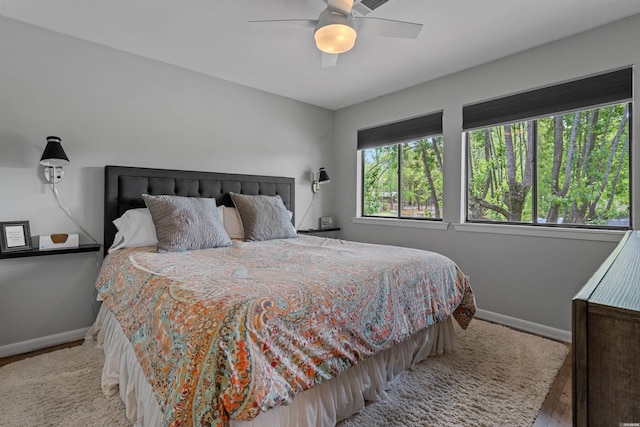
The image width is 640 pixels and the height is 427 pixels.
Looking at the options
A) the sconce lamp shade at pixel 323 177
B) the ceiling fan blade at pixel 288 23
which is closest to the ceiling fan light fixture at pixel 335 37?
the ceiling fan blade at pixel 288 23

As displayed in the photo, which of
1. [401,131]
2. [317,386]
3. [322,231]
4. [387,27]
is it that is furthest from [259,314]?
[401,131]

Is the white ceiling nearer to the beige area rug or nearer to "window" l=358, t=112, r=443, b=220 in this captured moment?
"window" l=358, t=112, r=443, b=220

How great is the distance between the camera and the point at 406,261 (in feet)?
6.69


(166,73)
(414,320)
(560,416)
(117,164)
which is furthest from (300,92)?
(560,416)

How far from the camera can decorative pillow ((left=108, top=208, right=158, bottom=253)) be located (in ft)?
8.56

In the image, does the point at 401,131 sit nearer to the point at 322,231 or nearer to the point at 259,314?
the point at 322,231

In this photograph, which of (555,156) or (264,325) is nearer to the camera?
(264,325)

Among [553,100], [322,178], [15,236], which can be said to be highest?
[553,100]

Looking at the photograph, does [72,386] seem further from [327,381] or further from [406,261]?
[406,261]

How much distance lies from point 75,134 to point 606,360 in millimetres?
3419

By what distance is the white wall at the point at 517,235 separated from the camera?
2.46 m

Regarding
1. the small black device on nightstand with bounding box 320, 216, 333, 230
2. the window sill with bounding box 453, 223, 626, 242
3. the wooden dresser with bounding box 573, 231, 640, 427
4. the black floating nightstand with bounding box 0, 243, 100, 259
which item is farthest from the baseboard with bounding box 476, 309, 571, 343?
the black floating nightstand with bounding box 0, 243, 100, 259

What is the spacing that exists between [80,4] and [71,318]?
240 cm

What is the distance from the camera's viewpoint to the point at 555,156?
283 centimetres
